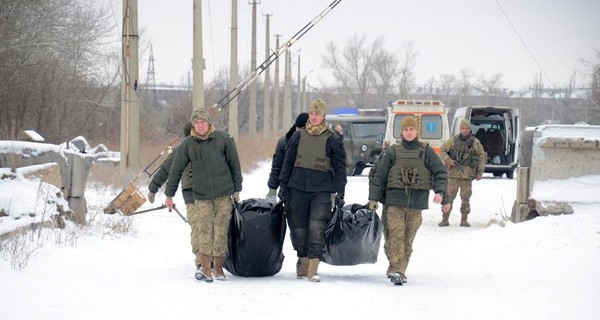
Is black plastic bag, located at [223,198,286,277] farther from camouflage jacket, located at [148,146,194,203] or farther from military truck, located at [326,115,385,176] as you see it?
military truck, located at [326,115,385,176]

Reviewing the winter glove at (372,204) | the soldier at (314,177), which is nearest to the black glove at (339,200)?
the soldier at (314,177)

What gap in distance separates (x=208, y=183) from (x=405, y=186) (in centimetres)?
198

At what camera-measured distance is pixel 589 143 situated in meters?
12.3

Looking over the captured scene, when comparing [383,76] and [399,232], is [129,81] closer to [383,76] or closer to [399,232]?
[399,232]

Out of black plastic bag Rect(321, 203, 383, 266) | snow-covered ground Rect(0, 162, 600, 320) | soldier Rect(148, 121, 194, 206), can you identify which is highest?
soldier Rect(148, 121, 194, 206)

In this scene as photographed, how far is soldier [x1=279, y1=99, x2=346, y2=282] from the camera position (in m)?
8.70

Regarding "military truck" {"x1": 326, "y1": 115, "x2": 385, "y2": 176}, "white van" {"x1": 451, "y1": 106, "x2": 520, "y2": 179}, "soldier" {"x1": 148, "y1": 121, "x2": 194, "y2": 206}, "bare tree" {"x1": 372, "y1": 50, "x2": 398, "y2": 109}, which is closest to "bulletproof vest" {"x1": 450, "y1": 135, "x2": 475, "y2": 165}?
"soldier" {"x1": 148, "y1": 121, "x2": 194, "y2": 206}

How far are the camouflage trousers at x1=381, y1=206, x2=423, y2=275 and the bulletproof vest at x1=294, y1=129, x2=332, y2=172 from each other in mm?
854

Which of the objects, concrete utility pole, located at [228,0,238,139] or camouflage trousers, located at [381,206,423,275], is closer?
camouflage trousers, located at [381,206,423,275]

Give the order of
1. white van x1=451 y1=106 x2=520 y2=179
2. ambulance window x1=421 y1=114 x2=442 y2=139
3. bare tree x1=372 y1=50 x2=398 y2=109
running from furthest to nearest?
bare tree x1=372 y1=50 x2=398 y2=109
white van x1=451 y1=106 x2=520 y2=179
ambulance window x1=421 y1=114 x2=442 y2=139

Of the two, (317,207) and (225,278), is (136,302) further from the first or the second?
(317,207)

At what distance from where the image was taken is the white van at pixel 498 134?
27.2 metres

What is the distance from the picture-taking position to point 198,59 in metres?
19.4

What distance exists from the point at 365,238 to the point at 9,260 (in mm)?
3475
